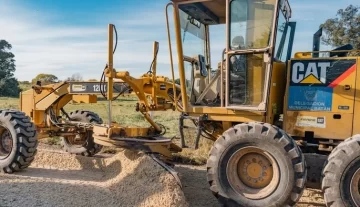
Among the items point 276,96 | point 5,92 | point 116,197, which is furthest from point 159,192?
point 5,92

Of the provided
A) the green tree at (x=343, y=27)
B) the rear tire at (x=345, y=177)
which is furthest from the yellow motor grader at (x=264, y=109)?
the green tree at (x=343, y=27)

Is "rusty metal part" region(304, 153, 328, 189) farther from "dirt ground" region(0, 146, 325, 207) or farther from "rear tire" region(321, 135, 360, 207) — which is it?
"dirt ground" region(0, 146, 325, 207)

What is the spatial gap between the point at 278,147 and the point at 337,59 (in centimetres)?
160

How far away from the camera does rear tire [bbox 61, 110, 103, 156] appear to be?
336 inches

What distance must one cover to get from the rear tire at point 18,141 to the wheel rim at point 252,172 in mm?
3801

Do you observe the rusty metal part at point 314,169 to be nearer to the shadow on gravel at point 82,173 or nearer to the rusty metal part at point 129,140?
the rusty metal part at point 129,140

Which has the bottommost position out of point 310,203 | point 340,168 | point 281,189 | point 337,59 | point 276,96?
point 310,203

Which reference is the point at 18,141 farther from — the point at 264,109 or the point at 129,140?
the point at 264,109

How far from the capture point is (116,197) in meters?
5.67

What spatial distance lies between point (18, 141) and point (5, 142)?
0.73 m

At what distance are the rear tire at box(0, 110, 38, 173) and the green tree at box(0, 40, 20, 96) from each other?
34.9 metres

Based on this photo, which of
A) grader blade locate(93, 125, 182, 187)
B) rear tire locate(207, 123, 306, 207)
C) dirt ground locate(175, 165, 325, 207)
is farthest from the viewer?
grader blade locate(93, 125, 182, 187)

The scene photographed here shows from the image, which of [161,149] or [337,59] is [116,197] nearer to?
[161,149]

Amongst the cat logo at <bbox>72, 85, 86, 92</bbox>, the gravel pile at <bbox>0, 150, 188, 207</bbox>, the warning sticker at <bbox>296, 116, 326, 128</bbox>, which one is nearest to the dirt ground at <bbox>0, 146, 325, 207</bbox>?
the gravel pile at <bbox>0, 150, 188, 207</bbox>
